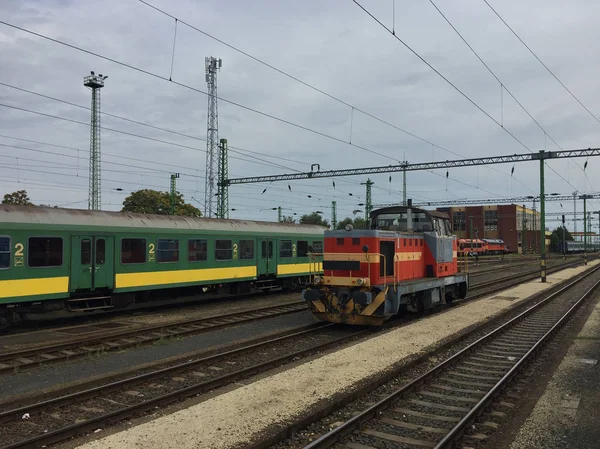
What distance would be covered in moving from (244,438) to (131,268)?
1060cm

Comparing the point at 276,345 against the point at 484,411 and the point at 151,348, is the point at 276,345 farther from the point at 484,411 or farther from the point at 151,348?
the point at 484,411

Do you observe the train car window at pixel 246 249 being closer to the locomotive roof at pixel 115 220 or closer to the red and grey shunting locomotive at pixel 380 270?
the locomotive roof at pixel 115 220

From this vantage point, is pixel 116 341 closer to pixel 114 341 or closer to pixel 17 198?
pixel 114 341

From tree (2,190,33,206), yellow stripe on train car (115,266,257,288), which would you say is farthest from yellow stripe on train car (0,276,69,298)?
tree (2,190,33,206)

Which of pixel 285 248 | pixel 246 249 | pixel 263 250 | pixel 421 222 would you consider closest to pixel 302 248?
pixel 285 248

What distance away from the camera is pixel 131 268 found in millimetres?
14859

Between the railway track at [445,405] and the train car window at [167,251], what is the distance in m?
10.3

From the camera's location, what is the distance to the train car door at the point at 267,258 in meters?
20.0

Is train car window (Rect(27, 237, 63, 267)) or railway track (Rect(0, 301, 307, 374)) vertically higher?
train car window (Rect(27, 237, 63, 267))

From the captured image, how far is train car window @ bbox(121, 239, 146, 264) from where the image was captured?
14736 millimetres

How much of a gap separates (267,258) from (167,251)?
5.30m

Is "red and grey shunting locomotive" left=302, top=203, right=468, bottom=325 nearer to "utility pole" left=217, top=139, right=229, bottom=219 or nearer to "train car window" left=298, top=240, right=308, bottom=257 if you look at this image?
"train car window" left=298, top=240, right=308, bottom=257

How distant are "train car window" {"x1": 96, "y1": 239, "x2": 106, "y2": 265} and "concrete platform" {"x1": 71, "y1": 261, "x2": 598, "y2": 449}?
814cm

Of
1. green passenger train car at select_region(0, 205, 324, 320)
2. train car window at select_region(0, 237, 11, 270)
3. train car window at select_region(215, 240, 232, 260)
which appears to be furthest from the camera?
train car window at select_region(215, 240, 232, 260)
